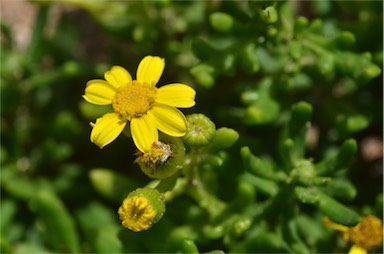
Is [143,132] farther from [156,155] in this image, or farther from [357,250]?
[357,250]

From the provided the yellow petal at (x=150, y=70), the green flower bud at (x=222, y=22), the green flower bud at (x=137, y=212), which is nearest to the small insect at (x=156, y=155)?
the green flower bud at (x=137, y=212)

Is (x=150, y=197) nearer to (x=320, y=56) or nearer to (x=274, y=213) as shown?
(x=274, y=213)

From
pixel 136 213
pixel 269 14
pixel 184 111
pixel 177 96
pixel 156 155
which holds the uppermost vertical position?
pixel 184 111

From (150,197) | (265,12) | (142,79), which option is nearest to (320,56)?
(265,12)

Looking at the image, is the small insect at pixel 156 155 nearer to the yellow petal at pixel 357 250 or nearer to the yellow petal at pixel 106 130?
the yellow petal at pixel 106 130

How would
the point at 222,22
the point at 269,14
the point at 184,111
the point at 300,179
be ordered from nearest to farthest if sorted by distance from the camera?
the point at 269,14 → the point at 300,179 → the point at 222,22 → the point at 184,111

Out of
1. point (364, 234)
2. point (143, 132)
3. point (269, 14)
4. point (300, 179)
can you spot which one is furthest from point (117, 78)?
point (364, 234)
